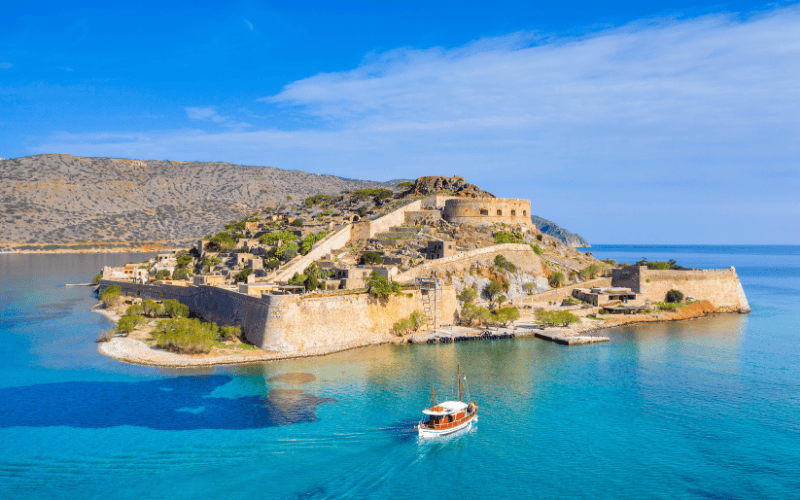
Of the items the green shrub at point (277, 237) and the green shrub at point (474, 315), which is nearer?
the green shrub at point (474, 315)

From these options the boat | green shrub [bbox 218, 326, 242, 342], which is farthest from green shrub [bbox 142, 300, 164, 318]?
the boat

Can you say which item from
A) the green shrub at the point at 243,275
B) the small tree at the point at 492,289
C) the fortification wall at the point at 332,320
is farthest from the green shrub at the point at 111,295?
the small tree at the point at 492,289

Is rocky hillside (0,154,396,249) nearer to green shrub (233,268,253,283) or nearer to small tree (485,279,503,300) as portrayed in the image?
green shrub (233,268,253,283)

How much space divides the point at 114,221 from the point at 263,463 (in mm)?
181561

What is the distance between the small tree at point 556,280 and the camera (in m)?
52.8

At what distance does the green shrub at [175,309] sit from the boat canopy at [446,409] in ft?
89.6

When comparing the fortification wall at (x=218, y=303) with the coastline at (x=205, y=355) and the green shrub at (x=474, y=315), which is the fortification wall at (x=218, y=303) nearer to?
the coastline at (x=205, y=355)

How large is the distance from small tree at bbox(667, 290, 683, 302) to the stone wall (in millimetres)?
390

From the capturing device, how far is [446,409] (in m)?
23.6

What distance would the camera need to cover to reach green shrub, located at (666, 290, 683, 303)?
176 ft

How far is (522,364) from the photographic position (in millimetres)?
34812

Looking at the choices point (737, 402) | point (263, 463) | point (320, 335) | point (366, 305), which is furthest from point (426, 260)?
point (263, 463)

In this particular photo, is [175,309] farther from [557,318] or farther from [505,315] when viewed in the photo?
[557,318]

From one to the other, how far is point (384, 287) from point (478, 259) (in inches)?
534
